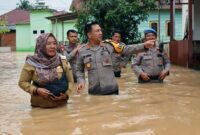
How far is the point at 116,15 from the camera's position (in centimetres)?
2350

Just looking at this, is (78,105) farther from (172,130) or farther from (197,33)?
(197,33)

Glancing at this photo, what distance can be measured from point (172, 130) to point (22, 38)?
6024cm

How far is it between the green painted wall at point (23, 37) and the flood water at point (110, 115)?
55853 millimetres

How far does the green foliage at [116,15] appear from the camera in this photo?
2361cm

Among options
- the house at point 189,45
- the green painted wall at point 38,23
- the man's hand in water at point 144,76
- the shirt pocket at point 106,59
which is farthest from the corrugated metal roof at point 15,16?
the shirt pocket at point 106,59

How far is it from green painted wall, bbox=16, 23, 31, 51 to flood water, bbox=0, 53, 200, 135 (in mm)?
55853

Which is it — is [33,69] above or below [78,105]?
above

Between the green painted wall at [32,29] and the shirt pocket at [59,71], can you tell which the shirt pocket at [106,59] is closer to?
the shirt pocket at [59,71]

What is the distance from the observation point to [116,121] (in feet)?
19.6

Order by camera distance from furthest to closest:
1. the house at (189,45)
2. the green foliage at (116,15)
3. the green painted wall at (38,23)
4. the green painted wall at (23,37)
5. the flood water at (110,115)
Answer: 1. the green painted wall at (23,37)
2. the green painted wall at (38,23)
3. the green foliage at (116,15)
4. the house at (189,45)
5. the flood water at (110,115)

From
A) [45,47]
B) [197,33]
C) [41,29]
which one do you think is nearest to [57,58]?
[45,47]

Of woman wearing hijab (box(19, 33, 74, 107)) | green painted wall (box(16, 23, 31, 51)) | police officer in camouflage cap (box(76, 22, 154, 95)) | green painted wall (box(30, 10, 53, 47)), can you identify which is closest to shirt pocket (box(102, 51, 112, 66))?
police officer in camouflage cap (box(76, 22, 154, 95))

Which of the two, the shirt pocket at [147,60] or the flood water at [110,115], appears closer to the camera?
the flood water at [110,115]

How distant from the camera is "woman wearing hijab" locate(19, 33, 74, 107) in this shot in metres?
7.02
